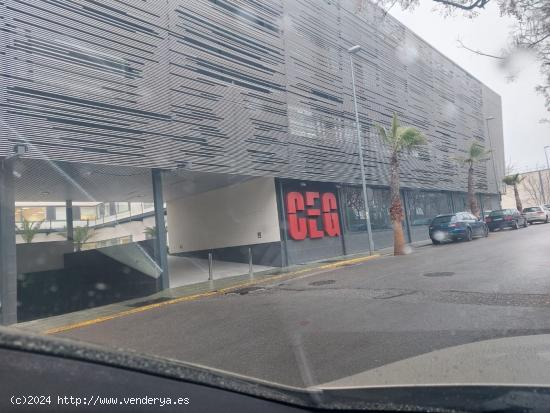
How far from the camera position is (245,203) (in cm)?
1928

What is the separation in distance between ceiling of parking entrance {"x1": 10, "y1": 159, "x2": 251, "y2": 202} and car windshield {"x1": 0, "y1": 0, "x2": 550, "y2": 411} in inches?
6.9

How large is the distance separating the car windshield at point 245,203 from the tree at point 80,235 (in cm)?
18

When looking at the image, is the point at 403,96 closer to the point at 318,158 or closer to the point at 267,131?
the point at 318,158

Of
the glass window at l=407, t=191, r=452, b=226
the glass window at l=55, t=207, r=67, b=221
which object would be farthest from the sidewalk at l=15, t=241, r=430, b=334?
the glass window at l=407, t=191, r=452, b=226

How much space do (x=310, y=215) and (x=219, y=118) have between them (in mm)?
6526

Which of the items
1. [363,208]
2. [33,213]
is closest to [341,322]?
[363,208]

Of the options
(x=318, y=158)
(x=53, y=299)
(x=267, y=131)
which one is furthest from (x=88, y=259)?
(x=318, y=158)

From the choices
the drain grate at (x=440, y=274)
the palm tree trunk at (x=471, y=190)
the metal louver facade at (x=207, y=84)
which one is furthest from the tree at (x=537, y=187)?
the drain grate at (x=440, y=274)

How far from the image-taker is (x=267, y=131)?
56.7 ft

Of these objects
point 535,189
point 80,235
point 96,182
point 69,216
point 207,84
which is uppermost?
point 207,84

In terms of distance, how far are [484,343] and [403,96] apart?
24920mm

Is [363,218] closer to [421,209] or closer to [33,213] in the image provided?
[421,209]

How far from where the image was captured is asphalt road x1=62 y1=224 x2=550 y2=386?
4730mm

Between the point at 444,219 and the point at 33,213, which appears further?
the point at 33,213
